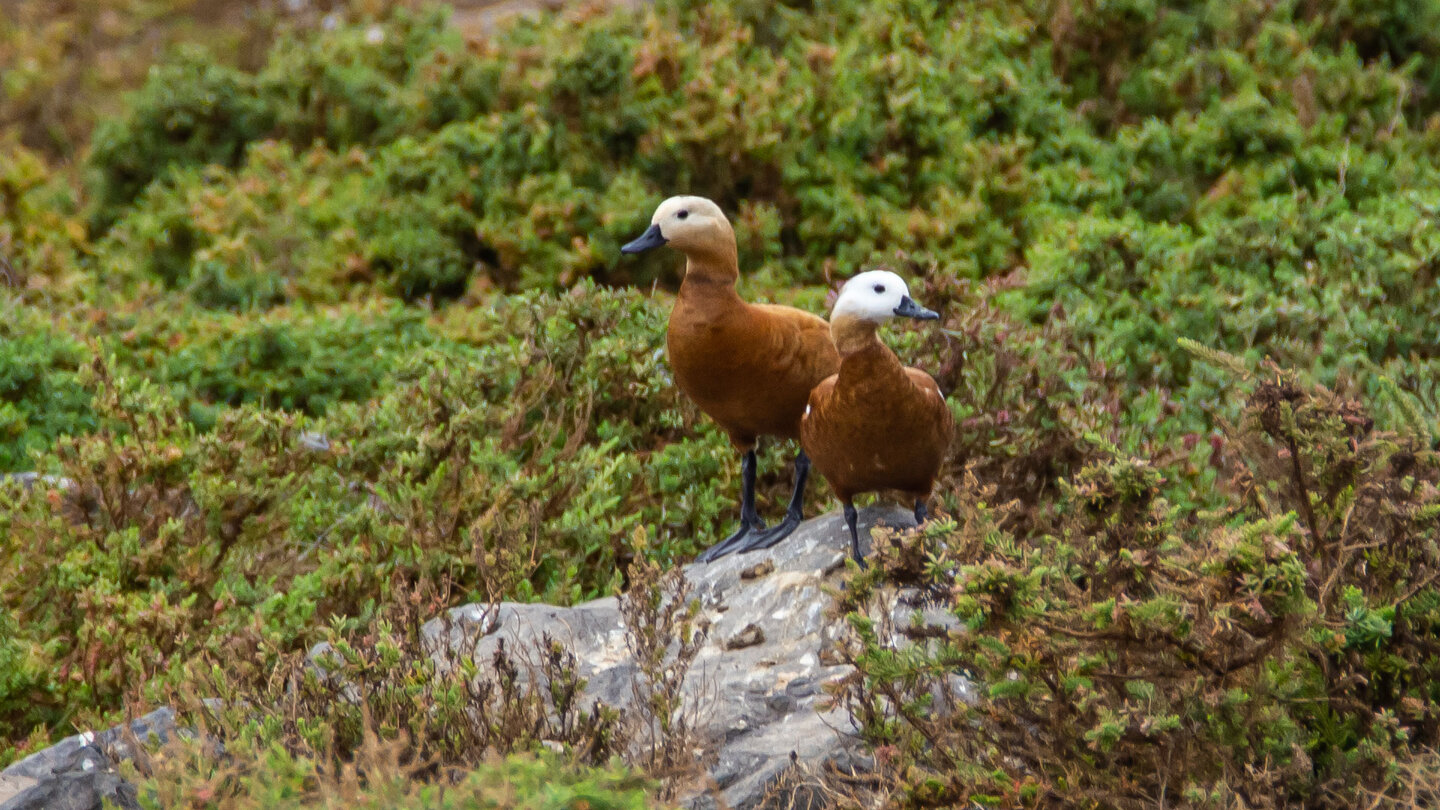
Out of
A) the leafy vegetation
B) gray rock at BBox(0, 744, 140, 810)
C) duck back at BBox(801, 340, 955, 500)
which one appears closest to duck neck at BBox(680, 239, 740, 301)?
duck back at BBox(801, 340, 955, 500)

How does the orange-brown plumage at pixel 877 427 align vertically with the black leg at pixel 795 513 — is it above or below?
above

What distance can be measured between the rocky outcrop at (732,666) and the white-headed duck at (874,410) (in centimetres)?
35

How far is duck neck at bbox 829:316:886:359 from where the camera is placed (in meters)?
3.95

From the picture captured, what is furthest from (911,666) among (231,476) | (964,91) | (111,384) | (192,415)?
(964,91)

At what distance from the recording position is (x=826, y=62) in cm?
830

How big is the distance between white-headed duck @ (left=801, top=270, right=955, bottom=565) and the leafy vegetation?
0.38 meters

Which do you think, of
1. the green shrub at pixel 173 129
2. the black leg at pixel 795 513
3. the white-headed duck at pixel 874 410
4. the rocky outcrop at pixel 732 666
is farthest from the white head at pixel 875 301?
the green shrub at pixel 173 129

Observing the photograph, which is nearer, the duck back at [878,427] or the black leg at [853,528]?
the duck back at [878,427]

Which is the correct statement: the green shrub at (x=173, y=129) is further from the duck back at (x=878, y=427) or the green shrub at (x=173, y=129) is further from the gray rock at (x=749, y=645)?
the duck back at (x=878, y=427)

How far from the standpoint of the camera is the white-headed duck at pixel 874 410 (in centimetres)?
396

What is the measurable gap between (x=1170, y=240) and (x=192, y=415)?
4.64 meters

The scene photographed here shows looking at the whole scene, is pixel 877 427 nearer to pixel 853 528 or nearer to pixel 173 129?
pixel 853 528

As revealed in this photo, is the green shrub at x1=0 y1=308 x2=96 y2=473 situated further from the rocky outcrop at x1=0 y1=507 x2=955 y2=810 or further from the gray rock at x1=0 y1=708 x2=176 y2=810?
the gray rock at x1=0 y1=708 x2=176 y2=810

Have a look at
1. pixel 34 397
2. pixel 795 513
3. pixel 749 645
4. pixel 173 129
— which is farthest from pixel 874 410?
pixel 173 129
